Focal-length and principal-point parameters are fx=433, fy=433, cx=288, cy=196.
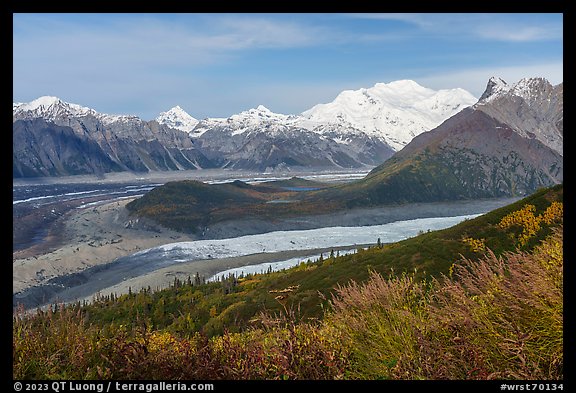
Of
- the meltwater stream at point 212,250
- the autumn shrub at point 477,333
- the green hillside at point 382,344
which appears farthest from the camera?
the meltwater stream at point 212,250

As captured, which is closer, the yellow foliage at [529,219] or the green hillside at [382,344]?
the green hillside at [382,344]

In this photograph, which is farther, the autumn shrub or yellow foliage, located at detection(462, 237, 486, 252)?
yellow foliage, located at detection(462, 237, 486, 252)

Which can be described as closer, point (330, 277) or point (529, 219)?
point (529, 219)

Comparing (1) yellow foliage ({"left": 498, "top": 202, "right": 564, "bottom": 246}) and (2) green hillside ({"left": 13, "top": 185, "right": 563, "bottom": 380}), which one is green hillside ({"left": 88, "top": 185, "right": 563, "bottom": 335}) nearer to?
(1) yellow foliage ({"left": 498, "top": 202, "right": 564, "bottom": 246})

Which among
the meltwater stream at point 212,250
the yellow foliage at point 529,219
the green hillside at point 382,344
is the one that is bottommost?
the meltwater stream at point 212,250

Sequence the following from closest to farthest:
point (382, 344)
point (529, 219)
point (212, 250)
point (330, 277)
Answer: point (382, 344), point (529, 219), point (330, 277), point (212, 250)

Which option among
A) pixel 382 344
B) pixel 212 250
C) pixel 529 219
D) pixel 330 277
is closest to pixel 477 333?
pixel 382 344

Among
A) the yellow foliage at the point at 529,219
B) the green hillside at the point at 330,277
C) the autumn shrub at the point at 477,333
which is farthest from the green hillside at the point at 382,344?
the yellow foliage at the point at 529,219

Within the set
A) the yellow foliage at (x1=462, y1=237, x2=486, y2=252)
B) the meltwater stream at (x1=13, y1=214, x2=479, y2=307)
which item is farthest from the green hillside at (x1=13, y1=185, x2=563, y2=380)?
the meltwater stream at (x1=13, y1=214, x2=479, y2=307)

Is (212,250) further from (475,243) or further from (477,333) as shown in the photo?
(477,333)

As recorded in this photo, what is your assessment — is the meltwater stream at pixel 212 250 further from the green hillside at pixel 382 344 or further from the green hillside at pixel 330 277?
the green hillside at pixel 382 344
